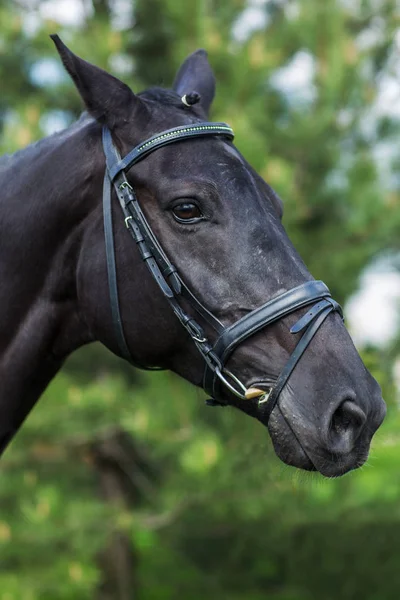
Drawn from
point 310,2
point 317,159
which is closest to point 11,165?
point 317,159

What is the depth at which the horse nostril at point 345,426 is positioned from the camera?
6.31 feet

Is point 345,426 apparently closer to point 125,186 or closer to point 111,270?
point 111,270

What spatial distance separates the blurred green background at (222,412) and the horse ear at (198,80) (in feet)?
7.83

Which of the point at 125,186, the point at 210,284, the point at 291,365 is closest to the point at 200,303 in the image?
the point at 210,284

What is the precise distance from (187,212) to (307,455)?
0.85 meters

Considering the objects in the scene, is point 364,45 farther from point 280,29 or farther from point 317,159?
point 317,159

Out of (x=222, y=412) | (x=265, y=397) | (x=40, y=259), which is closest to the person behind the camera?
(x=265, y=397)

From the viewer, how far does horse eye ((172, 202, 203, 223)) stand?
7.30ft

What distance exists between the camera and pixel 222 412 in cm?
587

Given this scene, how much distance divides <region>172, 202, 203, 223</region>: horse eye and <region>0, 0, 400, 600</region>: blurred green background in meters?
3.04

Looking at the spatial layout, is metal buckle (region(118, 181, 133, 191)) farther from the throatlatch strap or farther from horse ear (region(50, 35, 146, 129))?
horse ear (region(50, 35, 146, 129))

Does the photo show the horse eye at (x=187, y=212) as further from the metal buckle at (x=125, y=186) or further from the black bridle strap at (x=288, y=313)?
the black bridle strap at (x=288, y=313)

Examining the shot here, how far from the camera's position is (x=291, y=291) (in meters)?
2.08

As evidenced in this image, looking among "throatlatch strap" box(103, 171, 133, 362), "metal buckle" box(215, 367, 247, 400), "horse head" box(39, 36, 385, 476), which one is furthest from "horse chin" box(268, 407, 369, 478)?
"throatlatch strap" box(103, 171, 133, 362)
